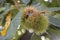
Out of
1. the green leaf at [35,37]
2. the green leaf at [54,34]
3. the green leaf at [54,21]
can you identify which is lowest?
the green leaf at [54,34]

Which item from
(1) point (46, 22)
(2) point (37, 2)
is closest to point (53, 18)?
(1) point (46, 22)

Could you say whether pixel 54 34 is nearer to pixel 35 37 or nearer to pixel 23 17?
pixel 35 37

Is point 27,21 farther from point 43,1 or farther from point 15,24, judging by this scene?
point 43,1

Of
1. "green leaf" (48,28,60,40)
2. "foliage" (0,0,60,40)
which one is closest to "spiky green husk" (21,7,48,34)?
"foliage" (0,0,60,40)

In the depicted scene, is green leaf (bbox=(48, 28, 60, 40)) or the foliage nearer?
the foliage

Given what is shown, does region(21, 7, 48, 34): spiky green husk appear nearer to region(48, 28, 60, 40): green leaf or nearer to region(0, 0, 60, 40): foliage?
region(0, 0, 60, 40): foliage

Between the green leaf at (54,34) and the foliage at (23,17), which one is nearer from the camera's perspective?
the foliage at (23,17)

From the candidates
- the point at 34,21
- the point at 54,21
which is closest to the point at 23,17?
the point at 34,21

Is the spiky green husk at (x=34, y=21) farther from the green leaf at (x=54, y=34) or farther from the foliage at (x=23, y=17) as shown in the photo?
the green leaf at (x=54, y=34)

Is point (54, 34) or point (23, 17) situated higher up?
point (23, 17)

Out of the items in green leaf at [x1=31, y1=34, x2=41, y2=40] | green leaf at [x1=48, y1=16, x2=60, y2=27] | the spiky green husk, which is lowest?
green leaf at [x1=31, y1=34, x2=41, y2=40]

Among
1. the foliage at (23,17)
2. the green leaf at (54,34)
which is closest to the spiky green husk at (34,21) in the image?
the foliage at (23,17)
